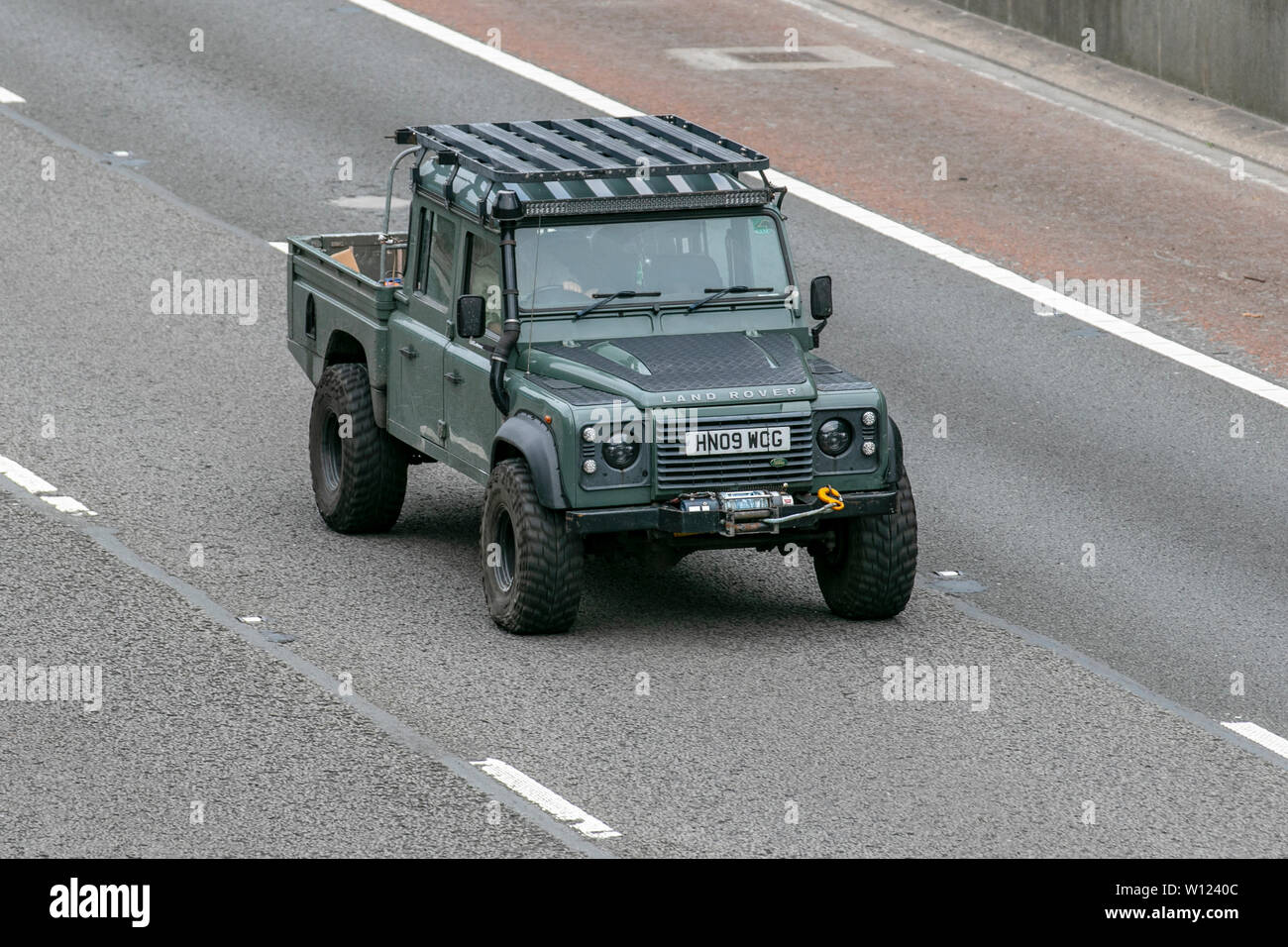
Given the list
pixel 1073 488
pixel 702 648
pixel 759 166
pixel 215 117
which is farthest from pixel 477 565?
pixel 215 117

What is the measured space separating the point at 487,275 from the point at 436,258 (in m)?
0.61

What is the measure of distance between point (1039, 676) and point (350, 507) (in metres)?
4.36

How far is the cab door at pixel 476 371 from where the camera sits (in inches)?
530

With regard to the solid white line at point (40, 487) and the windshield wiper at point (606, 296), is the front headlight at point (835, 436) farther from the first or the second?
the solid white line at point (40, 487)

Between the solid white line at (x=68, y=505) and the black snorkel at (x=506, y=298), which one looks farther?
the solid white line at (x=68, y=505)

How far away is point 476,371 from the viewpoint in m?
13.5

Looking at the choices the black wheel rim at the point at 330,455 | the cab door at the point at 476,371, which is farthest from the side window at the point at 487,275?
the black wheel rim at the point at 330,455

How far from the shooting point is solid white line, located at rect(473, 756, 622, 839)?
10586 millimetres

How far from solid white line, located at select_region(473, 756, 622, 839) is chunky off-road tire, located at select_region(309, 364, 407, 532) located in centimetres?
367

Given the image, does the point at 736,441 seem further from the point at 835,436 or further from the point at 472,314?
the point at 472,314

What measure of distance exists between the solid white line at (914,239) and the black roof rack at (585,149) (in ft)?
17.8

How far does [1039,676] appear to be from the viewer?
12836 mm
